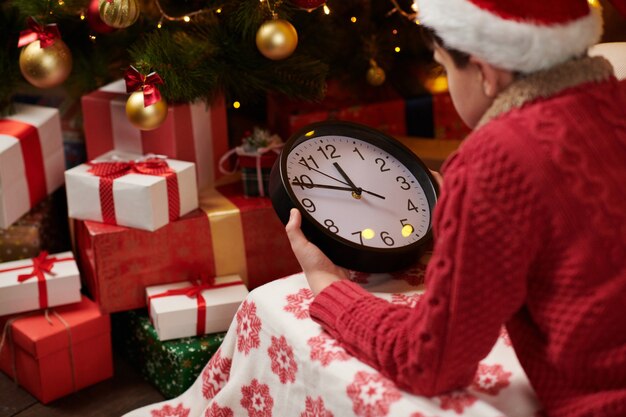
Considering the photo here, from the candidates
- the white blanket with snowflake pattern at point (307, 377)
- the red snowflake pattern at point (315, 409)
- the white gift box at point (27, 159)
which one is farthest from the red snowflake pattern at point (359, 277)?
the white gift box at point (27, 159)

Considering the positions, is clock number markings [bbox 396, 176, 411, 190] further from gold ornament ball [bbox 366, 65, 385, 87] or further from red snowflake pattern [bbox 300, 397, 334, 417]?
gold ornament ball [bbox 366, 65, 385, 87]

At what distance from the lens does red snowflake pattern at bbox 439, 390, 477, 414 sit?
0.96m

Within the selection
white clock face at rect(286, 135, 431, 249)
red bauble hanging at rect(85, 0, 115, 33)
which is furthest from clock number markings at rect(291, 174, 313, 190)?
red bauble hanging at rect(85, 0, 115, 33)

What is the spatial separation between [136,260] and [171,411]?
32cm

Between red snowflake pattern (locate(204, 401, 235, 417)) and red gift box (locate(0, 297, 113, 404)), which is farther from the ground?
red snowflake pattern (locate(204, 401, 235, 417))

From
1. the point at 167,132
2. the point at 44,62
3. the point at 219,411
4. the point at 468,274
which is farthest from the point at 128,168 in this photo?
the point at 468,274

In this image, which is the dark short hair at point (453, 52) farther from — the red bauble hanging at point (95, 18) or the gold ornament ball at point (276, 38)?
the red bauble hanging at point (95, 18)

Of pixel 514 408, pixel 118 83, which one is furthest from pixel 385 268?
pixel 118 83

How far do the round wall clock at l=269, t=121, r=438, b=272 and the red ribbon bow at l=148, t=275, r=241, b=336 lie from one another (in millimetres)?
385

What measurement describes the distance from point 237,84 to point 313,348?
0.78 meters

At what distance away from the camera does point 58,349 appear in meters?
1.60

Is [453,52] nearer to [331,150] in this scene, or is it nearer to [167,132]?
[331,150]

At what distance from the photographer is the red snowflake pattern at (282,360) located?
1145mm

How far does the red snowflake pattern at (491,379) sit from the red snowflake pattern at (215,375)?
17.8 inches
